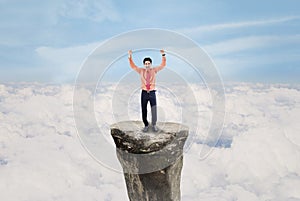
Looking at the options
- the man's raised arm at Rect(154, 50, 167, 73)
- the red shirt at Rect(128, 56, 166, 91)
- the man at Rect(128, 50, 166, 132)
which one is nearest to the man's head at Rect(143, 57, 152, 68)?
the man at Rect(128, 50, 166, 132)

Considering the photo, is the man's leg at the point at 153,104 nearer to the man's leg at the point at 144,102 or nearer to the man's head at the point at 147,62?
the man's leg at the point at 144,102

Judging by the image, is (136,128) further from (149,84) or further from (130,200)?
(130,200)

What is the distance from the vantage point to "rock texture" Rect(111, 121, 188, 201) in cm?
1382

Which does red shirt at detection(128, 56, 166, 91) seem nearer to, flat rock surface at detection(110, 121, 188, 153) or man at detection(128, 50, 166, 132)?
man at detection(128, 50, 166, 132)

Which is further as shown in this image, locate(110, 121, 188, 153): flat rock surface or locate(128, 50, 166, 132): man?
locate(128, 50, 166, 132): man

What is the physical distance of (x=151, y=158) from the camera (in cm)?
1382

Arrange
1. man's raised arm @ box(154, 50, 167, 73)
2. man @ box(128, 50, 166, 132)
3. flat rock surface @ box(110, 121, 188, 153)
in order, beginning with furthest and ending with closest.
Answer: man @ box(128, 50, 166, 132) < man's raised arm @ box(154, 50, 167, 73) < flat rock surface @ box(110, 121, 188, 153)

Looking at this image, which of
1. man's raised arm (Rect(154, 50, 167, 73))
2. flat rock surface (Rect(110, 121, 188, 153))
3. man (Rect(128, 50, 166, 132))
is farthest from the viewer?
man (Rect(128, 50, 166, 132))

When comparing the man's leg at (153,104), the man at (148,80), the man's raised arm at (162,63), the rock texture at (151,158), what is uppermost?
the man's raised arm at (162,63)

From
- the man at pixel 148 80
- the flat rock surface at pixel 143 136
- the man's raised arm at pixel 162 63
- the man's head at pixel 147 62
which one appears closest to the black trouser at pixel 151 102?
the man at pixel 148 80

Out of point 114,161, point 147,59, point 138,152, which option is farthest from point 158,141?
point 147,59

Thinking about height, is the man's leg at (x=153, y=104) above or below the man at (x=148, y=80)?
below

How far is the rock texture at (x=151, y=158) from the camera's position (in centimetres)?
1382

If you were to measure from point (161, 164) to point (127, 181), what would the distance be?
5.63 feet
